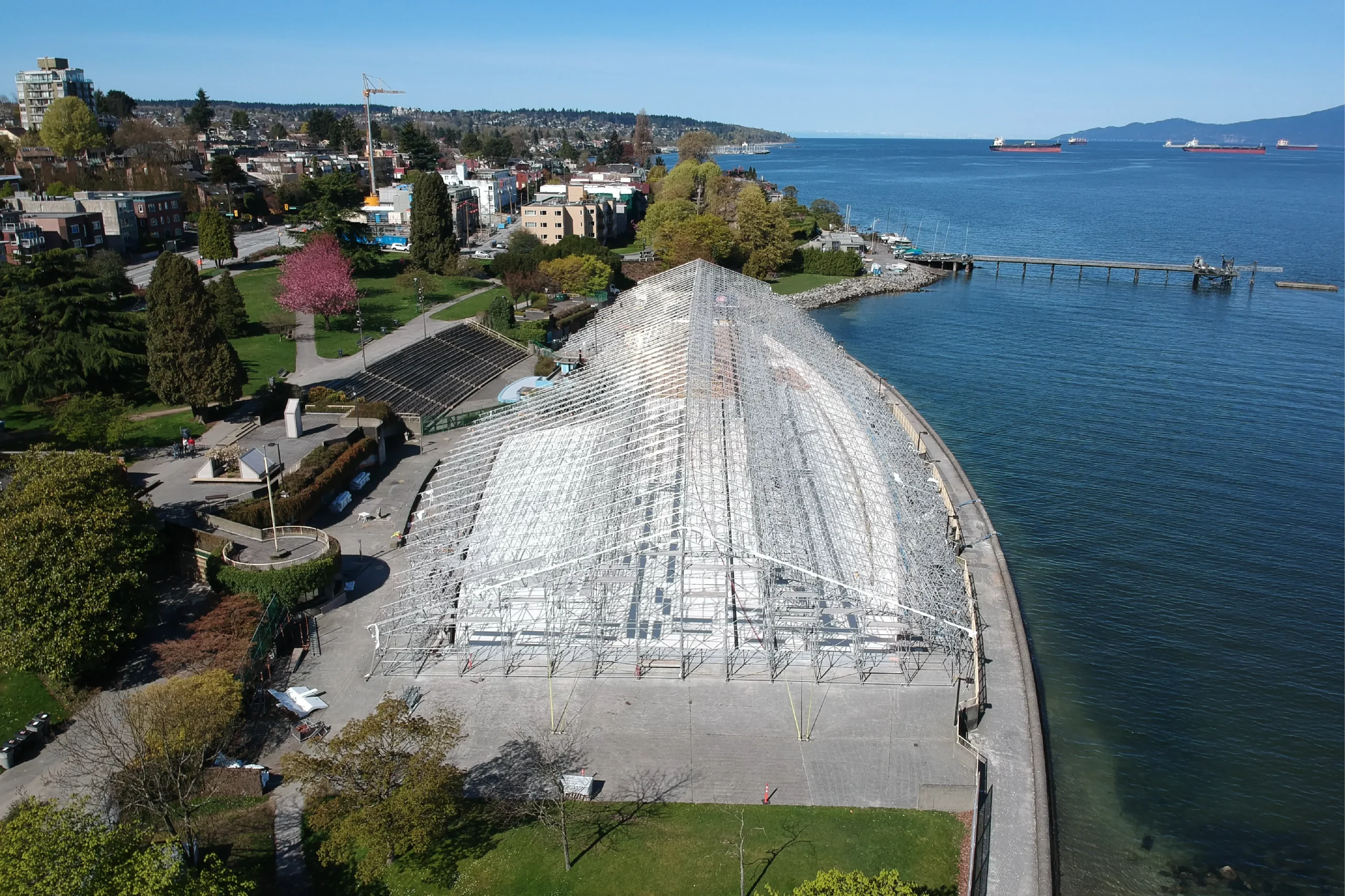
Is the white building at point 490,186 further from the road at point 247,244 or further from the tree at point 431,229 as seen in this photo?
the tree at point 431,229

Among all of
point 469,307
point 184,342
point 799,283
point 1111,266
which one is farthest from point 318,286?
point 1111,266

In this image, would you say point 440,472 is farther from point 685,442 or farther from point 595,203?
point 595,203

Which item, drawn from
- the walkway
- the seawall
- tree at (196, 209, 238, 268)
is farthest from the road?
the seawall

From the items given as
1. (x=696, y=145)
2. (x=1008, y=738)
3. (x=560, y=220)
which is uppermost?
(x=696, y=145)

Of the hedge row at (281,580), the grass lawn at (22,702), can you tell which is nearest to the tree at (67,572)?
the grass lawn at (22,702)

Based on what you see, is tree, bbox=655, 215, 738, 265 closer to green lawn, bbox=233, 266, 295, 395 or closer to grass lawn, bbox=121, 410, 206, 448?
green lawn, bbox=233, 266, 295, 395

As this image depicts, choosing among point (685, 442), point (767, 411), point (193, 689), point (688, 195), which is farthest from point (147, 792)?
point (688, 195)

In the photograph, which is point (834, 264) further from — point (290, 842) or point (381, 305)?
point (290, 842)
